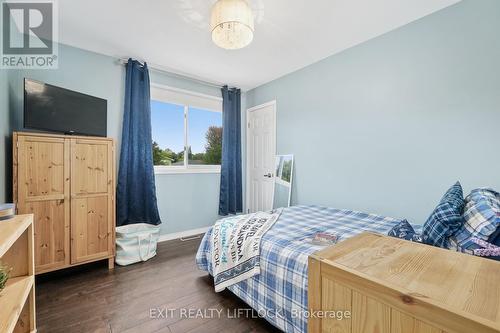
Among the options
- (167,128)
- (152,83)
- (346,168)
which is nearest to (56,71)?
(152,83)

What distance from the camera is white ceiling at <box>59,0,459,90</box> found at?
197 cm

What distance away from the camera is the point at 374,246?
0.94m

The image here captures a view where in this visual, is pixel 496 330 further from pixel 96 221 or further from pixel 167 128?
pixel 167 128

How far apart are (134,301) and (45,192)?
1.31 m

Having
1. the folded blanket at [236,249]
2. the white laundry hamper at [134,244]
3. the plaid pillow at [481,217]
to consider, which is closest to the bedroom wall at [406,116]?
the plaid pillow at [481,217]

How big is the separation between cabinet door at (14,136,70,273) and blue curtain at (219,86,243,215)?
83.5 inches

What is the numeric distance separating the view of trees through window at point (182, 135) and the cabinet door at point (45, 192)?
4.16 ft

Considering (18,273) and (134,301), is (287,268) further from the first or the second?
(18,273)

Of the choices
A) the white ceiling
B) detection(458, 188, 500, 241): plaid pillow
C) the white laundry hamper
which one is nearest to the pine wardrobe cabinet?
the white laundry hamper

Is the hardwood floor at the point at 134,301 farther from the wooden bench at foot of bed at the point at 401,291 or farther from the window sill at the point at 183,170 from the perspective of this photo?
the window sill at the point at 183,170

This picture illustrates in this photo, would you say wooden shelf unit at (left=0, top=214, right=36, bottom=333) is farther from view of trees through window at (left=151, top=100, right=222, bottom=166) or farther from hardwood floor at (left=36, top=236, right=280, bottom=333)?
view of trees through window at (left=151, top=100, right=222, bottom=166)

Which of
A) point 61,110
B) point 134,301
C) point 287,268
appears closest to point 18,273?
point 134,301

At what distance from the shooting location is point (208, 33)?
2.39 meters

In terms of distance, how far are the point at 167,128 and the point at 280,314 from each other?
2952mm
